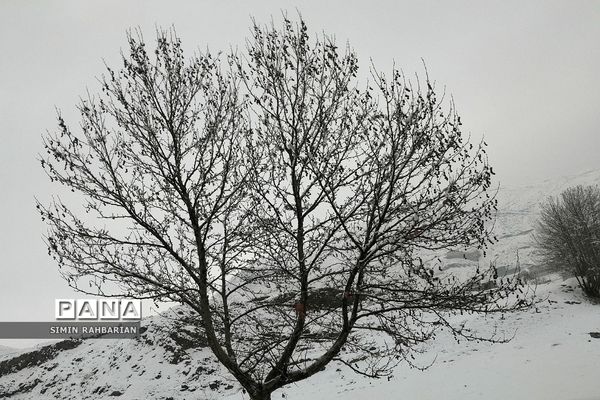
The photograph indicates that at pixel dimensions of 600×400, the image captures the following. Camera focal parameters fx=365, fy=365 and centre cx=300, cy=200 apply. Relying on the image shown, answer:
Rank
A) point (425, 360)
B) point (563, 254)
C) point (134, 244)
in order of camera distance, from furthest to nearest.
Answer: point (563, 254) < point (425, 360) < point (134, 244)

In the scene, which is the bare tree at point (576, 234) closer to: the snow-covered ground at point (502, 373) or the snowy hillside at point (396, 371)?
the snowy hillside at point (396, 371)

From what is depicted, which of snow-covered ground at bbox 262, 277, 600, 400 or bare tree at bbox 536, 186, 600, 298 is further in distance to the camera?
bare tree at bbox 536, 186, 600, 298

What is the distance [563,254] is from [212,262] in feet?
96.6

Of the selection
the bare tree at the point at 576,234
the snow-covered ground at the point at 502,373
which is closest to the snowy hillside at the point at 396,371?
the snow-covered ground at the point at 502,373

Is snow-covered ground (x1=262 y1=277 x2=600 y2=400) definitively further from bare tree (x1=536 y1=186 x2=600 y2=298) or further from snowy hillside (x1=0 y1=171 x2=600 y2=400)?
bare tree (x1=536 y1=186 x2=600 y2=298)

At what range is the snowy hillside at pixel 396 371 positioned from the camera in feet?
34.3

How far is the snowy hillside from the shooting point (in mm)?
10461

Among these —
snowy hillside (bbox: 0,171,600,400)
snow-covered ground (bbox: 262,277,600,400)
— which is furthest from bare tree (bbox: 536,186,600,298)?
snow-covered ground (bbox: 262,277,600,400)

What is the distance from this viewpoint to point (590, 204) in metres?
27.8

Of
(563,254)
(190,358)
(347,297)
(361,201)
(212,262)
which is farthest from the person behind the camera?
(563,254)

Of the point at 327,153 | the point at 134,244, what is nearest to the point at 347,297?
the point at 327,153

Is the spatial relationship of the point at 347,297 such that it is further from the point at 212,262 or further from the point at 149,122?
the point at 149,122

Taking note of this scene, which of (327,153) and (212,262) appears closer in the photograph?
(327,153)

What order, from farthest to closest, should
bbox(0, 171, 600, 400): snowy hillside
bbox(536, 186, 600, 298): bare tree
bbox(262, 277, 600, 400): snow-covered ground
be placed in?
bbox(536, 186, 600, 298): bare tree < bbox(0, 171, 600, 400): snowy hillside < bbox(262, 277, 600, 400): snow-covered ground
